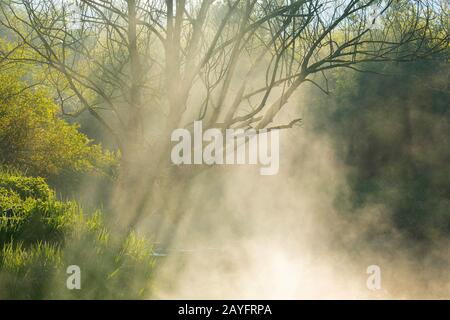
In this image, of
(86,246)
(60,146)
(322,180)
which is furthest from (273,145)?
(86,246)

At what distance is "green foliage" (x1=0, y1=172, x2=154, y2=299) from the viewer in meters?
5.97

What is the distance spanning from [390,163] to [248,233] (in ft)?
20.7

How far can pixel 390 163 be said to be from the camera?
791 inches

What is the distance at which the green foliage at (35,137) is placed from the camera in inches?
557

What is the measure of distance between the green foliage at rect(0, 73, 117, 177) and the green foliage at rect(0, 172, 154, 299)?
19.4 feet

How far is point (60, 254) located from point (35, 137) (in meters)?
8.60

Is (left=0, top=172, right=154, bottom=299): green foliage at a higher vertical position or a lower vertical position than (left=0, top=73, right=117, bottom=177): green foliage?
lower

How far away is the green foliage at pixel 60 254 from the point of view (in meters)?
5.97

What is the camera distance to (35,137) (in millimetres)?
14531

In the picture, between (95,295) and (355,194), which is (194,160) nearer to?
(95,295)

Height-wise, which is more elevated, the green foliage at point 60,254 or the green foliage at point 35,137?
the green foliage at point 35,137

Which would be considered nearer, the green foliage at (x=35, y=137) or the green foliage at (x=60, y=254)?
the green foliage at (x=60, y=254)

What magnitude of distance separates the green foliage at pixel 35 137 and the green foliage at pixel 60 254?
592 cm

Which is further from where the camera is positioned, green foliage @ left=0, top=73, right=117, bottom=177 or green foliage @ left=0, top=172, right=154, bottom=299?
green foliage @ left=0, top=73, right=117, bottom=177
